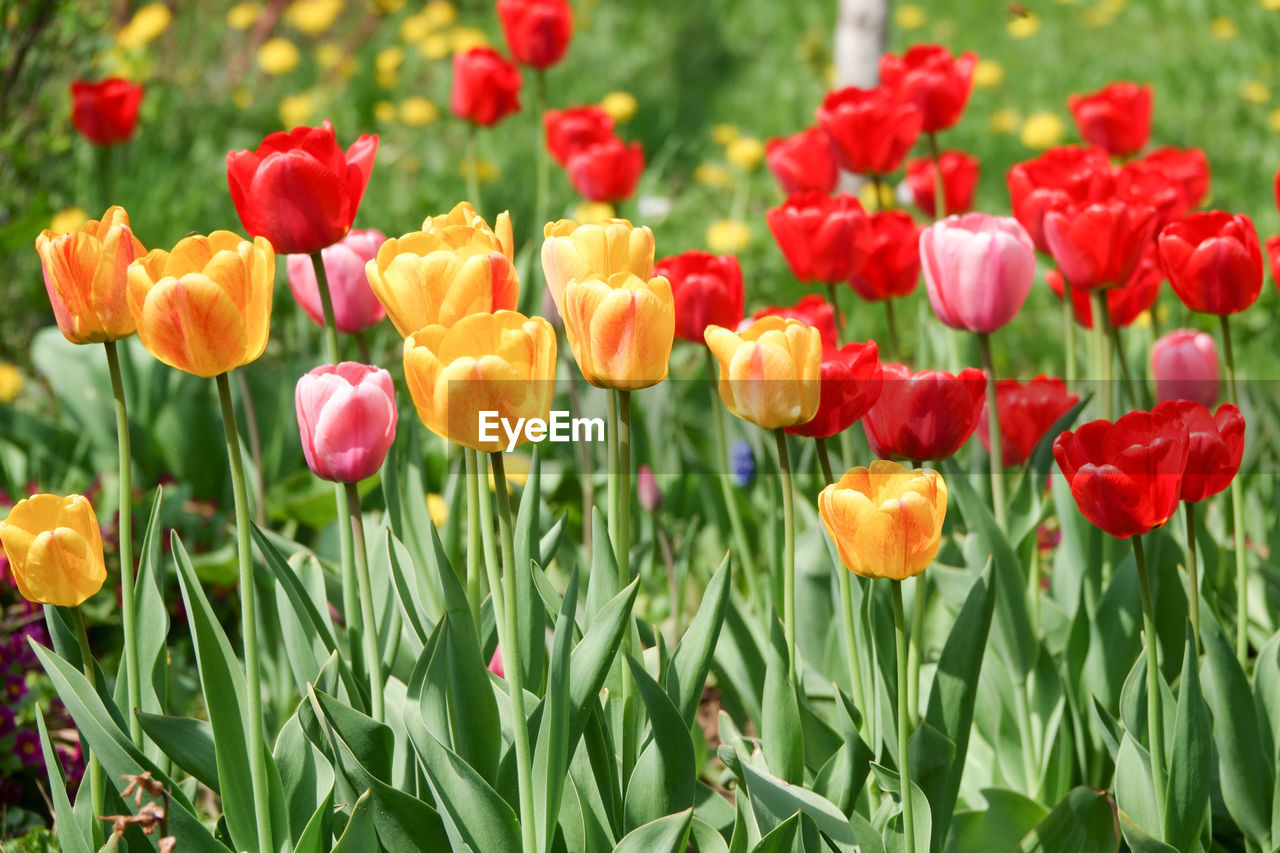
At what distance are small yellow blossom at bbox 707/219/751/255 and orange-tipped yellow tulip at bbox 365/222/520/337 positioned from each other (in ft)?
7.65

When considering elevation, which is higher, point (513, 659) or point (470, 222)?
point (470, 222)

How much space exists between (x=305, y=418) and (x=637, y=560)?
0.76 m

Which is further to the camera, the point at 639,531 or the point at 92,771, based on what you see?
the point at 639,531

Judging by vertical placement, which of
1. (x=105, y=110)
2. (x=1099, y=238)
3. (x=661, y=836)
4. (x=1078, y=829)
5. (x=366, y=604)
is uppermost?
(x=105, y=110)

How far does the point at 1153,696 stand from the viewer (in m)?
1.14

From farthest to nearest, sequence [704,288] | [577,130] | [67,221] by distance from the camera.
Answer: [67,221], [577,130], [704,288]

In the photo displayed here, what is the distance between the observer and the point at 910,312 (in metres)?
3.34

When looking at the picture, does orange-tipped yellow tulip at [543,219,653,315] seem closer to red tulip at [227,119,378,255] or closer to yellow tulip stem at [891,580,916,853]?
red tulip at [227,119,378,255]

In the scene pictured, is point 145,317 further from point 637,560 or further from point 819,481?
point 819,481

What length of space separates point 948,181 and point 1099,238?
88cm

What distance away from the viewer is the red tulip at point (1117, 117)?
7.35 feet

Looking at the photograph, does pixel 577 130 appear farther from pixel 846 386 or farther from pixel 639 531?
pixel 846 386

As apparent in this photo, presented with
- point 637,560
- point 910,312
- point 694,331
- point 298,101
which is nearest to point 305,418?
point 694,331

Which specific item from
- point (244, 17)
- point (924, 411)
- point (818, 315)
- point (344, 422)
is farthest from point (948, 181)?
point (244, 17)
